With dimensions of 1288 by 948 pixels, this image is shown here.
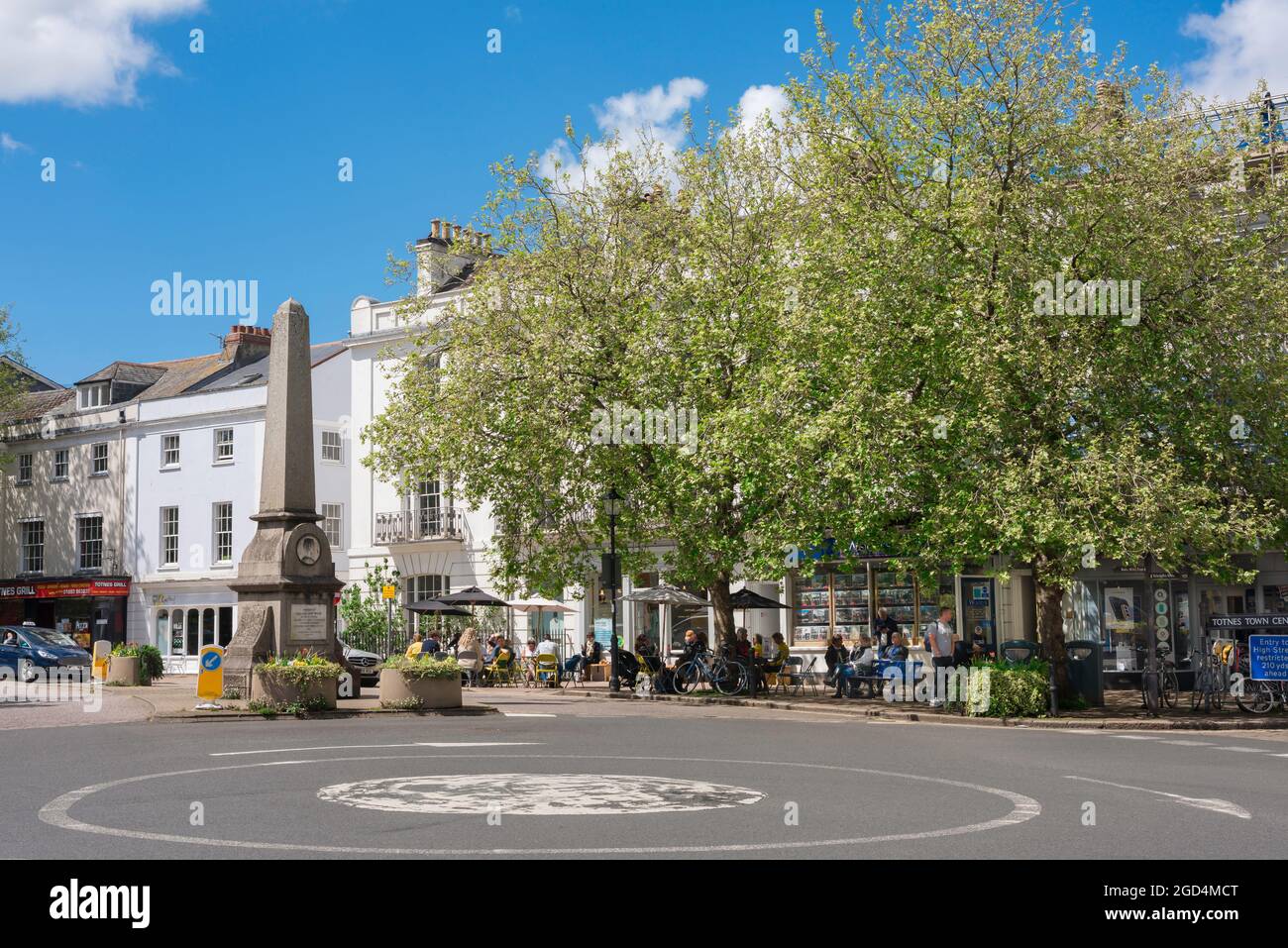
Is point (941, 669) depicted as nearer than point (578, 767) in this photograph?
No

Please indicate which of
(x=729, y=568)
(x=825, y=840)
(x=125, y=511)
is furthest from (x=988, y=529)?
(x=125, y=511)

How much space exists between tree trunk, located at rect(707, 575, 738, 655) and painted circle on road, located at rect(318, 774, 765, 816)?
17.6m

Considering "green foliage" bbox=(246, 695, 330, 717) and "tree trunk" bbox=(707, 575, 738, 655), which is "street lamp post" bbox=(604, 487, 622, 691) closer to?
"tree trunk" bbox=(707, 575, 738, 655)

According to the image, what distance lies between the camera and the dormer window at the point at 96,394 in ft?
187

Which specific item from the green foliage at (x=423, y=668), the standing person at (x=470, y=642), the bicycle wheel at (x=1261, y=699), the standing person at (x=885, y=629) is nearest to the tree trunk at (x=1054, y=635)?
the bicycle wheel at (x=1261, y=699)

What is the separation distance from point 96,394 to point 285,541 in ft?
120

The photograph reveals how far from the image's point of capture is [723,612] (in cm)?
3153

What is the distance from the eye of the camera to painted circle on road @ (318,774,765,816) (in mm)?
10969

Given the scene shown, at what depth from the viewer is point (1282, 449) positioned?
23.7 metres

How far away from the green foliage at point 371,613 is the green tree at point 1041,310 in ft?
78.6

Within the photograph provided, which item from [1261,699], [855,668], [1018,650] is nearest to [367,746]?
[1018,650]

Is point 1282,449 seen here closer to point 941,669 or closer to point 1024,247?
point 1024,247

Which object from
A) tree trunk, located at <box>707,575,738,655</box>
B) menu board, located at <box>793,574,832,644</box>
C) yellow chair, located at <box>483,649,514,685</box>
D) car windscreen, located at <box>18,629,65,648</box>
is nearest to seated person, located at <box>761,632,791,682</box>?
tree trunk, located at <box>707,575,738,655</box>

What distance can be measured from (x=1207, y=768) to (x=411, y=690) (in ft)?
43.4
